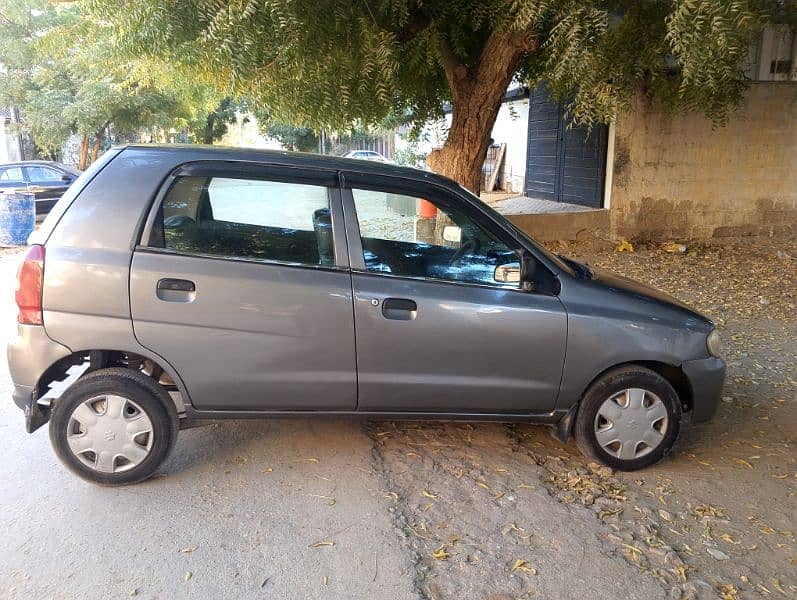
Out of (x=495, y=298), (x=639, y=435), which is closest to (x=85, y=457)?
(x=495, y=298)

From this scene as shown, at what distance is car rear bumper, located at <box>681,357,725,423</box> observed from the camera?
4156 millimetres

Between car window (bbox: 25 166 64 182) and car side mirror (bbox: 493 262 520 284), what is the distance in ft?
49.4

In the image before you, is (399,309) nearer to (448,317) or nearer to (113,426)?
(448,317)

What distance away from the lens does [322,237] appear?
154 inches

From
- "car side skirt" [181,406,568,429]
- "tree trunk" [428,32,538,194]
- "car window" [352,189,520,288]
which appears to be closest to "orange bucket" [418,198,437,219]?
"car window" [352,189,520,288]

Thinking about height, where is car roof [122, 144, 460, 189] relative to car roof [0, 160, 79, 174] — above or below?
below

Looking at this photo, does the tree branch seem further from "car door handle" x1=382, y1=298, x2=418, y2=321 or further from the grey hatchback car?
"car door handle" x1=382, y1=298, x2=418, y2=321

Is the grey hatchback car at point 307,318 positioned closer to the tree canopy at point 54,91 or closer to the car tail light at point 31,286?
the car tail light at point 31,286

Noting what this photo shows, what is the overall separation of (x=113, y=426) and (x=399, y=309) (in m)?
1.72

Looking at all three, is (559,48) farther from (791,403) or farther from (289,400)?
(289,400)

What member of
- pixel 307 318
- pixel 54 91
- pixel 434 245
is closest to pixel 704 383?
pixel 434 245

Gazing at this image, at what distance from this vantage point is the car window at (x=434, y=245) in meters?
3.97

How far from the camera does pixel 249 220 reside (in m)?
4.04

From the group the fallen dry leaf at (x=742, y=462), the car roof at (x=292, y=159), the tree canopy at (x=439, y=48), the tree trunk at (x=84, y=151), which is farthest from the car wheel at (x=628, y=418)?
the tree trunk at (x=84, y=151)
